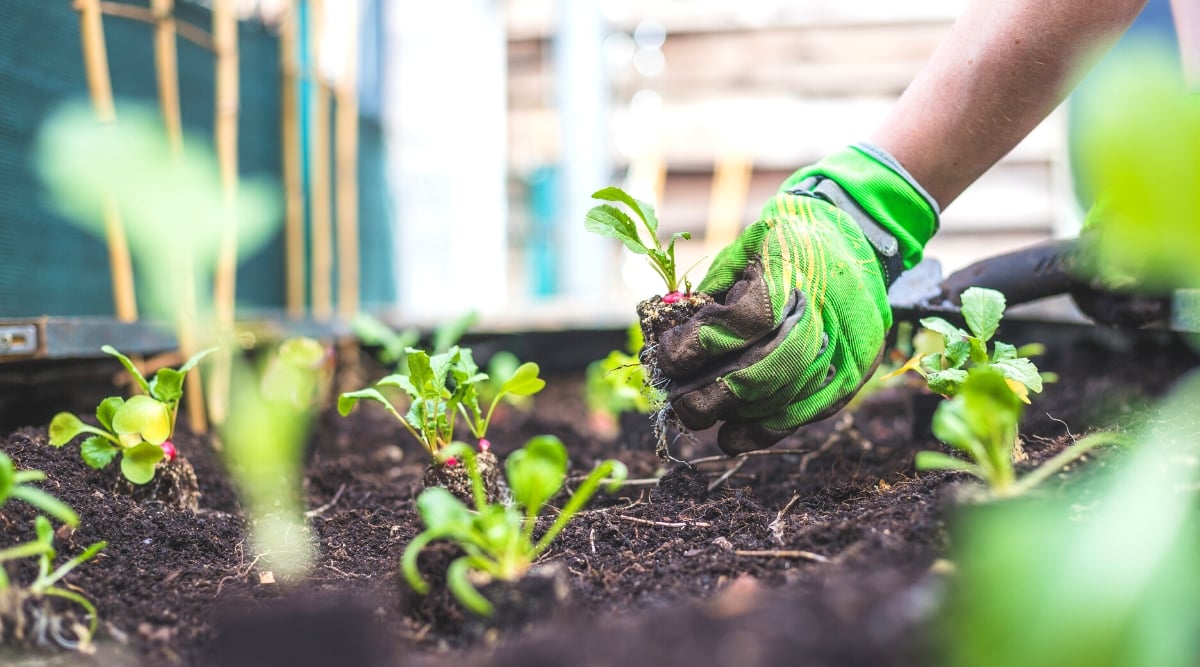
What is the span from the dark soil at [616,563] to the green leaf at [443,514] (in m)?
0.08

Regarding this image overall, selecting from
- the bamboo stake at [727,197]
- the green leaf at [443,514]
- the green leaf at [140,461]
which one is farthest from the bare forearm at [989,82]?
the bamboo stake at [727,197]

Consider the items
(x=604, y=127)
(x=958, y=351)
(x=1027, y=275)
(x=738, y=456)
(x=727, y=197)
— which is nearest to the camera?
(x=958, y=351)

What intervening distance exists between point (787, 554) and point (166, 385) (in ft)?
2.66

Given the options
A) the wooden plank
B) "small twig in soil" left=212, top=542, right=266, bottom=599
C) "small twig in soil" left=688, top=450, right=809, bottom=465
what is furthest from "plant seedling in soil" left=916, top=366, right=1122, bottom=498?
the wooden plank

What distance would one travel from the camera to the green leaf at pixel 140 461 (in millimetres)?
1005

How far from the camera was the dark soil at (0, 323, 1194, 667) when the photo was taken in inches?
19.1

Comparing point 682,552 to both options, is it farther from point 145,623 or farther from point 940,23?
point 940,23

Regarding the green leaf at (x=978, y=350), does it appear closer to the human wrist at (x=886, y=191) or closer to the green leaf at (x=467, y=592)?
the human wrist at (x=886, y=191)

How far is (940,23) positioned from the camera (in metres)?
4.06

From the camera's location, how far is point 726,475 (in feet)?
3.68

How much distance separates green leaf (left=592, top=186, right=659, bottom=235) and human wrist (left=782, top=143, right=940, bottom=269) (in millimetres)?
323

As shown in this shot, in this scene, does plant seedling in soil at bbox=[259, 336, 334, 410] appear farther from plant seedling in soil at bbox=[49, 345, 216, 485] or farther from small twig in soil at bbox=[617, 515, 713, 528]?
small twig in soil at bbox=[617, 515, 713, 528]

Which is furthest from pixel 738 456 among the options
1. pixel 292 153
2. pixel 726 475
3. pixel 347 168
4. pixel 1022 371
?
pixel 347 168

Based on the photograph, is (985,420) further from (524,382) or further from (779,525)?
(524,382)
